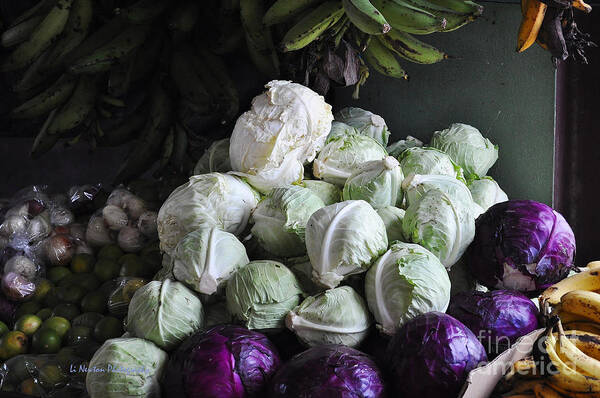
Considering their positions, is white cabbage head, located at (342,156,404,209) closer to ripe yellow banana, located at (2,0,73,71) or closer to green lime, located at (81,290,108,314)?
green lime, located at (81,290,108,314)

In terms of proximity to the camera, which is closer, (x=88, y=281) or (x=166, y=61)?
(x=88, y=281)

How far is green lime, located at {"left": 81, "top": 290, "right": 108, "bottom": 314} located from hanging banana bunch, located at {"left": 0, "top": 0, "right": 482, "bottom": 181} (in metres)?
0.81

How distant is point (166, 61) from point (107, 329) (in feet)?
5.17

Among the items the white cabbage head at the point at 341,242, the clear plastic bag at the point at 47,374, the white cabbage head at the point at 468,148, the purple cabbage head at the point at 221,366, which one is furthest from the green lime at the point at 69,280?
the white cabbage head at the point at 468,148

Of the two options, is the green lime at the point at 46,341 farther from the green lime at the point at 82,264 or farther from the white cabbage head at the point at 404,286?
the white cabbage head at the point at 404,286

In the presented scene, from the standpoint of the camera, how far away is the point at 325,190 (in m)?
2.28

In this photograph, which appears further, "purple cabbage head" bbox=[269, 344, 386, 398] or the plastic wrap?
the plastic wrap

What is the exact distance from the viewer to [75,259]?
266cm

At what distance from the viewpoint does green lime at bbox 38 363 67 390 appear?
1962 mm

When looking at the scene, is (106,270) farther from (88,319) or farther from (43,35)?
(43,35)

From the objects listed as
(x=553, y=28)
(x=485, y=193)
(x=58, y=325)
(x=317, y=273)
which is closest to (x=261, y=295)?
(x=317, y=273)

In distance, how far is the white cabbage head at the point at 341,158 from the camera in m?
2.34

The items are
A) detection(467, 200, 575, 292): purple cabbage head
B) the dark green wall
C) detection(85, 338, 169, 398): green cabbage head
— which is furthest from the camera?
the dark green wall

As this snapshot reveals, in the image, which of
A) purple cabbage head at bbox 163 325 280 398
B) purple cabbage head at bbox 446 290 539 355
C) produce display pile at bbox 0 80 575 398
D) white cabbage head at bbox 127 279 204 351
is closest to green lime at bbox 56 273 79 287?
produce display pile at bbox 0 80 575 398
